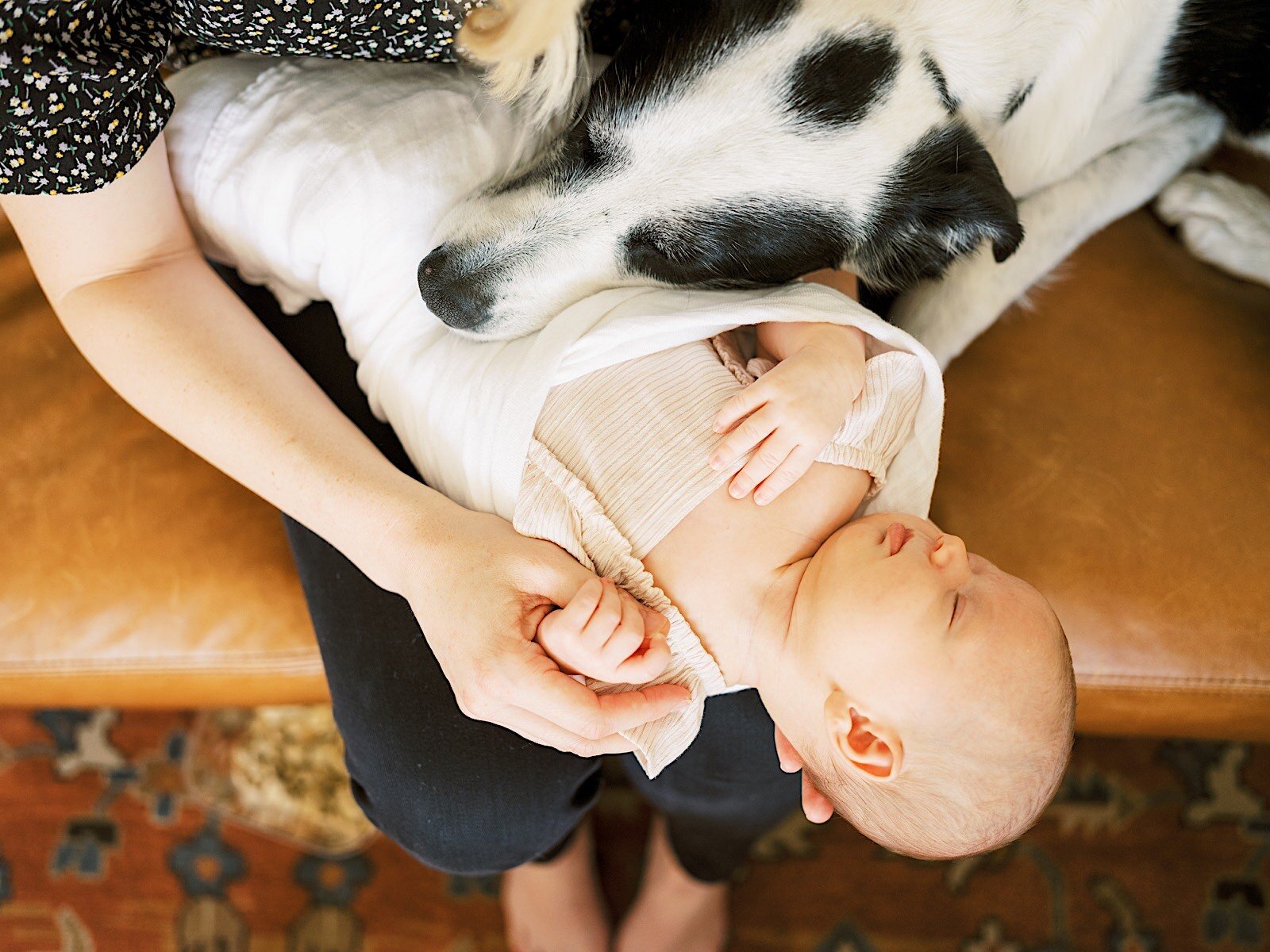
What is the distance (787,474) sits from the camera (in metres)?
0.80

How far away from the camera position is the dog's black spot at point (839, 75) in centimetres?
80

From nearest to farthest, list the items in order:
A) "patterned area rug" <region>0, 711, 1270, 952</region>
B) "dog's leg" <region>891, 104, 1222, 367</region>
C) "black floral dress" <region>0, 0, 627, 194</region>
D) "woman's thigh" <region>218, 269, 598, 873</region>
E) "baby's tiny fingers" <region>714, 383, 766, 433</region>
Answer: "black floral dress" <region>0, 0, 627, 194</region>, "baby's tiny fingers" <region>714, 383, 766, 433</region>, "woman's thigh" <region>218, 269, 598, 873</region>, "dog's leg" <region>891, 104, 1222, 367</region>, "patterned area rug" <region>0, 711, 1270, 952</region>

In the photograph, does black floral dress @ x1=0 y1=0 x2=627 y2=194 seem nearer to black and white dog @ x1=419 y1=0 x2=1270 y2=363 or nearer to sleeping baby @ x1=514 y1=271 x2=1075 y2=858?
black and white dog @ x1=419 y1=0 x2=1270 y2=363

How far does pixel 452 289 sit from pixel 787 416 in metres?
0.33

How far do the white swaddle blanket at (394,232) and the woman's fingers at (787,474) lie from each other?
5.2 inches

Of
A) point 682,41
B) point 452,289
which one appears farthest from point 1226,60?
point 452,289

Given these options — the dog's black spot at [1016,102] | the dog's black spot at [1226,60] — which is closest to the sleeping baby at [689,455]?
the dog's black spot at [1016,102]

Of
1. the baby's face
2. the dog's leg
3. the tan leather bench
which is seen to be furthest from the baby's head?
the dog's leg

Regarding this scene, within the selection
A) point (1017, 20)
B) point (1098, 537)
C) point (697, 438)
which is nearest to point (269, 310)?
point (697, 438)

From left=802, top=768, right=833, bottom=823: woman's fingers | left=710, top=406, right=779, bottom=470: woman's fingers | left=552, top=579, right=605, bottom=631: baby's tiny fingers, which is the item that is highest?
left=710, top=406, right=779, bottom=470: woman's fingers

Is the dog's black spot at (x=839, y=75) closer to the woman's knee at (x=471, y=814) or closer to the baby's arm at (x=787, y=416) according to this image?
the baby's arm at (x=787, y=416)

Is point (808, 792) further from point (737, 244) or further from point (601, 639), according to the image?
point (737, 244)

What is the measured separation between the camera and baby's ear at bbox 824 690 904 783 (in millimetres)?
770

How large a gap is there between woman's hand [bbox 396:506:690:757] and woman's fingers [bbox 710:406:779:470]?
149mm
